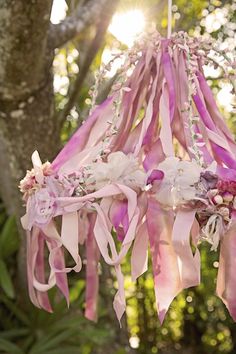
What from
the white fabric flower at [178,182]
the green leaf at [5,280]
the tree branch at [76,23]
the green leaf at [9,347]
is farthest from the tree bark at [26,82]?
the white fabric flower at [178,182]

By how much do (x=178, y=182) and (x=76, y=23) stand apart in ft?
4.28

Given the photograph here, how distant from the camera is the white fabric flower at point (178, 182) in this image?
89cm

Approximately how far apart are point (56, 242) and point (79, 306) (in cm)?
160

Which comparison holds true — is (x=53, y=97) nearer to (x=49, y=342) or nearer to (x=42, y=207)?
(x=49, y=342)

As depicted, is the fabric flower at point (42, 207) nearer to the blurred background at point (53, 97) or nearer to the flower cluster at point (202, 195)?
the flower cluster at point (202, 195)

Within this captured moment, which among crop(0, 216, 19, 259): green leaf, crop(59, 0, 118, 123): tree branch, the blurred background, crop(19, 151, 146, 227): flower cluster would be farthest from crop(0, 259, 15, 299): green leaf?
crop(19, 151, 146, 227): flower cluster

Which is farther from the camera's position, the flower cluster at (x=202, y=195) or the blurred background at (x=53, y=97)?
the blurred background at (x=53, y=97)

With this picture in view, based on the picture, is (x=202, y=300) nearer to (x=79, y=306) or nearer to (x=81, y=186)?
(x=79, y=306)

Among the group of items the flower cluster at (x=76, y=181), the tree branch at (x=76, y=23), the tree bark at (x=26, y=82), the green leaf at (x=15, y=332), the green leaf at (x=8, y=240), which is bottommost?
the green leaf at (x=15, y=332)

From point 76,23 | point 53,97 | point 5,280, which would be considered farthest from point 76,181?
point 5,280

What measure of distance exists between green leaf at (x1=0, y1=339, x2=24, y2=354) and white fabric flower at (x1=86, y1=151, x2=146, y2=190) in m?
1.57

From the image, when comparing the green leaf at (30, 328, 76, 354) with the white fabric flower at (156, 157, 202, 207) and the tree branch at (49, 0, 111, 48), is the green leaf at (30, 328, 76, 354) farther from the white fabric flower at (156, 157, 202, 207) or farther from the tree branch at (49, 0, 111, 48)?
the white fabric flower at (156, 157, 202, 207)

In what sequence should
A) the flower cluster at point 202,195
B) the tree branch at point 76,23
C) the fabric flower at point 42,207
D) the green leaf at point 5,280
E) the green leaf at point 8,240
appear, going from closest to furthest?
the flower cluster at point 202,195, the fabric flower at point 42,207, the tree branch at point 76,23, the green leaf at point 5,280, the green leaf at point 8,240

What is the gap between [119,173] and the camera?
0.94 meters
